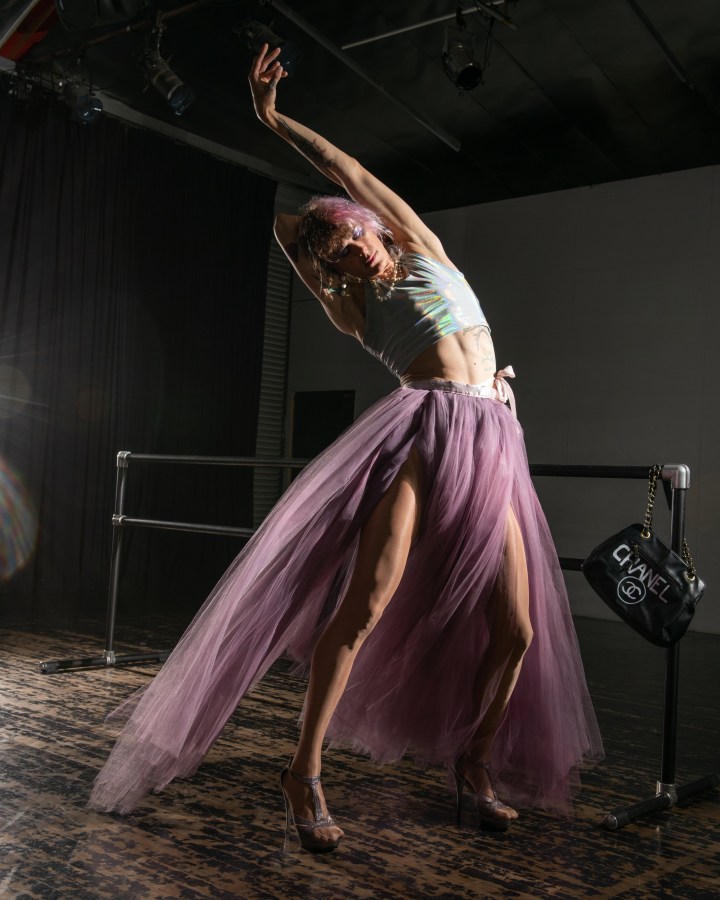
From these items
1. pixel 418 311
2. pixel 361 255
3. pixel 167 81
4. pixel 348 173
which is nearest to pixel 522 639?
pixel 418 311

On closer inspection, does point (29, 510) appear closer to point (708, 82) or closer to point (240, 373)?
point (240, 373)

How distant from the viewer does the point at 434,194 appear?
6.59 metres

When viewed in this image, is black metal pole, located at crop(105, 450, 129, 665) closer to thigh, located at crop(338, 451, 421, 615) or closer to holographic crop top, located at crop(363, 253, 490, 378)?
holographic crop top, located at crop(363, 253, 490, 378)

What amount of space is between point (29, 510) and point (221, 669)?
404 centimetres

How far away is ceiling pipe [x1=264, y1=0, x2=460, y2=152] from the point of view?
13.9 feet

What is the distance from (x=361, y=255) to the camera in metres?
1.83

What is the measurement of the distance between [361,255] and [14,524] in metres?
4.17

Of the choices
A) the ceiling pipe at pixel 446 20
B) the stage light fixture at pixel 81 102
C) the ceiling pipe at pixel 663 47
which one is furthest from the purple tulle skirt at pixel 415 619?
the stage light fixture at pixel 81 102

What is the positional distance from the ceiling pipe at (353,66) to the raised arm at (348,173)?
2542mm

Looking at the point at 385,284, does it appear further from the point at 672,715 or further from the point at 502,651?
the point at 672,715

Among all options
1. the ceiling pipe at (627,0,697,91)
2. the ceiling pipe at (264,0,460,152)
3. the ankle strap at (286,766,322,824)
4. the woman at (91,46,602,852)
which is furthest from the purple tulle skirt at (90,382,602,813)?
the ceiling pipe at (264,0,460,152)

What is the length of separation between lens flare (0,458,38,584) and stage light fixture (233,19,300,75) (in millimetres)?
2751

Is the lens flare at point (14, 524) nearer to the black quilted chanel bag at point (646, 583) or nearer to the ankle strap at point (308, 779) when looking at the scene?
the ankle strap at point (308, 779)

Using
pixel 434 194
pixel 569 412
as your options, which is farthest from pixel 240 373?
pixel 569 412
